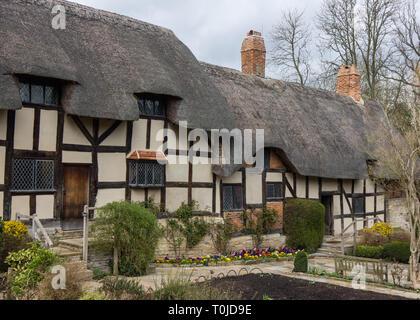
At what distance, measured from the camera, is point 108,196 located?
11.7 metres

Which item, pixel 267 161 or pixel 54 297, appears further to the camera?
pixel 267 161

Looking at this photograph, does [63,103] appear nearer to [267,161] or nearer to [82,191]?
[82,191]

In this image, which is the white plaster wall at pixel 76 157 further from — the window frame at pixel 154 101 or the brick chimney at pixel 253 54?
the brick chimney at pixel 253 54

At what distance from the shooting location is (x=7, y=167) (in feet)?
33.0

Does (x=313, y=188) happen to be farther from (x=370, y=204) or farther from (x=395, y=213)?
(x=395, y=213)

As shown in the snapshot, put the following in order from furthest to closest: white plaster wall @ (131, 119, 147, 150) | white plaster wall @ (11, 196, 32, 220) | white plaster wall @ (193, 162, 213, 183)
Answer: white plaster wall @ (193, 162, 213, 183) < white plaster wall @ (131, 119, 147, 150) < white plaster wall @ (11, 196, 32, 220)

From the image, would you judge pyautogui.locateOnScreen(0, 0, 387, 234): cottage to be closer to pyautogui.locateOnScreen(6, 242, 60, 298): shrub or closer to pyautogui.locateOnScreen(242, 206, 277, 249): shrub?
pyautogui.locateOnScreen(242, 206, 277, 249): shrub

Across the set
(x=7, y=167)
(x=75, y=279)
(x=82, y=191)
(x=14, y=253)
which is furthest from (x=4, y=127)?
(x=75, y=279)

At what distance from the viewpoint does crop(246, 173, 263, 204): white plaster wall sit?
1506 cm

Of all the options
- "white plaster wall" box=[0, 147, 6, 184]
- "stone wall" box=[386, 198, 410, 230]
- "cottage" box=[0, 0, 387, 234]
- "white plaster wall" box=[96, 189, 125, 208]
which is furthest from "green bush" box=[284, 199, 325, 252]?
"white plaster wall" box=[0, 147, 6, 184]

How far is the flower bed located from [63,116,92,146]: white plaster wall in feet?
12.7

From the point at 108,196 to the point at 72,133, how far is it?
75.7 inches

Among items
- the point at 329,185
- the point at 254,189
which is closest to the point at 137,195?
the point at 254,189

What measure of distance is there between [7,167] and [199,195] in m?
5.72
